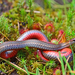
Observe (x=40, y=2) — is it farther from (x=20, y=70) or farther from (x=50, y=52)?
(x=20, y=70)

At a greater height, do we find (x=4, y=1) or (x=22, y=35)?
(x=4, y=1)

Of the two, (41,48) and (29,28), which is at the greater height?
(29,28)

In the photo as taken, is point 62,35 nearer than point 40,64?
No

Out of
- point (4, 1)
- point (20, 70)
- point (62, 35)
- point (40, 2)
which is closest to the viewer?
point (20, 70)

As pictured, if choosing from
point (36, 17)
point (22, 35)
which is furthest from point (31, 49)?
point (36, 17)

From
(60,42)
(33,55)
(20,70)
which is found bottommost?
(20,70)

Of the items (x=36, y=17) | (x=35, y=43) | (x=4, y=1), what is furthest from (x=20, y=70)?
(x=4, y=1)

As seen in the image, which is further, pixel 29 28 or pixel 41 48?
pixel 29 28

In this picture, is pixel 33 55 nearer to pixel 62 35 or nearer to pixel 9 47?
pixel 9 47

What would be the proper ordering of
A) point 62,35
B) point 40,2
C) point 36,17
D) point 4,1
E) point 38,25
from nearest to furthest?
point 62,35, point 38,25, point 36,17, point 4,1, point 40,2
